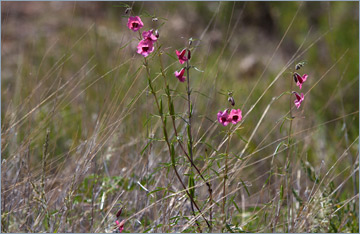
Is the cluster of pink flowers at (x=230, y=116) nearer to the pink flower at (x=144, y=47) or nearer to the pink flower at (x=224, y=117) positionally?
the pink flower at (x=224, y=117)

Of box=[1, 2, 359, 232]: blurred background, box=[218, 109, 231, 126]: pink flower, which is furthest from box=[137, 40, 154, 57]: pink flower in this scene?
box=[218, 109, 231, 126]: pink flower

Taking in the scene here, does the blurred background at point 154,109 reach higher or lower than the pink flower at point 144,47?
lower

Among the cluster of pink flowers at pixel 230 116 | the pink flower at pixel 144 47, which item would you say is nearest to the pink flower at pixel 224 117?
the cluster of pink flowers at pixel 230 116

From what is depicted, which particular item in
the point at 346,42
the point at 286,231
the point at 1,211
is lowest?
the point at 1,211

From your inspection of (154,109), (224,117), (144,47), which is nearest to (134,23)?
(144,47)

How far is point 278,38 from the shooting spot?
6.08 meters

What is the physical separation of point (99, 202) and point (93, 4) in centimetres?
452

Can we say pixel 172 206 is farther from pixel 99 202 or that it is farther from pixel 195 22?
pixel 195 22

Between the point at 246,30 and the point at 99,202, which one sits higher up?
the point at 246,30

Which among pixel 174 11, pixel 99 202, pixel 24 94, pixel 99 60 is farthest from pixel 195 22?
pixel 99 202

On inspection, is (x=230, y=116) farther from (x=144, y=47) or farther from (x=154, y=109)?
(x=154, y=109)

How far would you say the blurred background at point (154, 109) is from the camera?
229 cm

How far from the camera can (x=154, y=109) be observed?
3119 mm

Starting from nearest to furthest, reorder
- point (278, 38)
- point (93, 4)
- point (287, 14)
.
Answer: point (287, 14)
point (278, 38)
point (93, 4)
